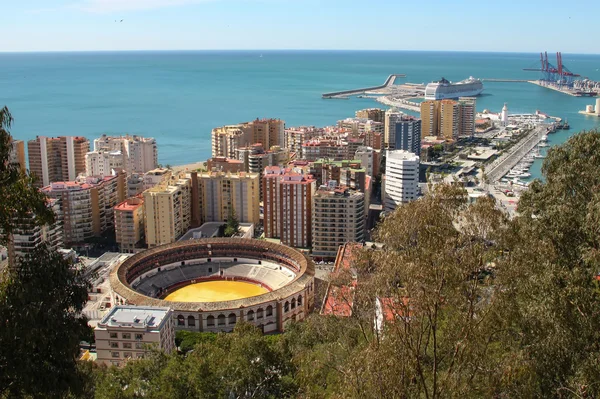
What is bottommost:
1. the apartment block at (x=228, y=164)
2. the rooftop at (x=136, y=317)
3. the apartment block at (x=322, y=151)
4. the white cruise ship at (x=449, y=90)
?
the rooftop at (x=136, y=317)

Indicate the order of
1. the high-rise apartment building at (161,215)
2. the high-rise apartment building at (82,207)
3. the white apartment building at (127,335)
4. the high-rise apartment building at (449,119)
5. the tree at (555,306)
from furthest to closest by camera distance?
the high-rise apartment building at (449,119) → the high-rise apartment building at (82,207) → the high-rise apartment building at (161,215) → the white apartment building at (127,335) → the tree at (555,306)

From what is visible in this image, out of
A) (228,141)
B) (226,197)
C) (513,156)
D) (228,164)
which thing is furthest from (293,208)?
(513,156)

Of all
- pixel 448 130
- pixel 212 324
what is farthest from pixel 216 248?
pixel 448 130

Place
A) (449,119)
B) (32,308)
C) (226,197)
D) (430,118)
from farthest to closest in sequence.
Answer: (430,118), (449,119), (226,197), (32,308)

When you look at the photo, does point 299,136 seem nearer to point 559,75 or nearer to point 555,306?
point 555,306

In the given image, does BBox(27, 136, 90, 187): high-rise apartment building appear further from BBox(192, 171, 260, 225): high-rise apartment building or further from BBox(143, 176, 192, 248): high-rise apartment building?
BBox(143, 176, 192, 248): high-rise apartment building

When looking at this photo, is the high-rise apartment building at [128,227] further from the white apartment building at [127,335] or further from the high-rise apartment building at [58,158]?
the high-rise apartment building at [58,158]

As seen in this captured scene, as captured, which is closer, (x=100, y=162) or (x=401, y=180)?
(x=401, y=180)

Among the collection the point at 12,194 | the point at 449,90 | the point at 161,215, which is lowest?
the point at 161,215

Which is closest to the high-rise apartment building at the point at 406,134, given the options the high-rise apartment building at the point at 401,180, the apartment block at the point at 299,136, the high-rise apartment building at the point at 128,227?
A: the apartment block at the point at 299,136
